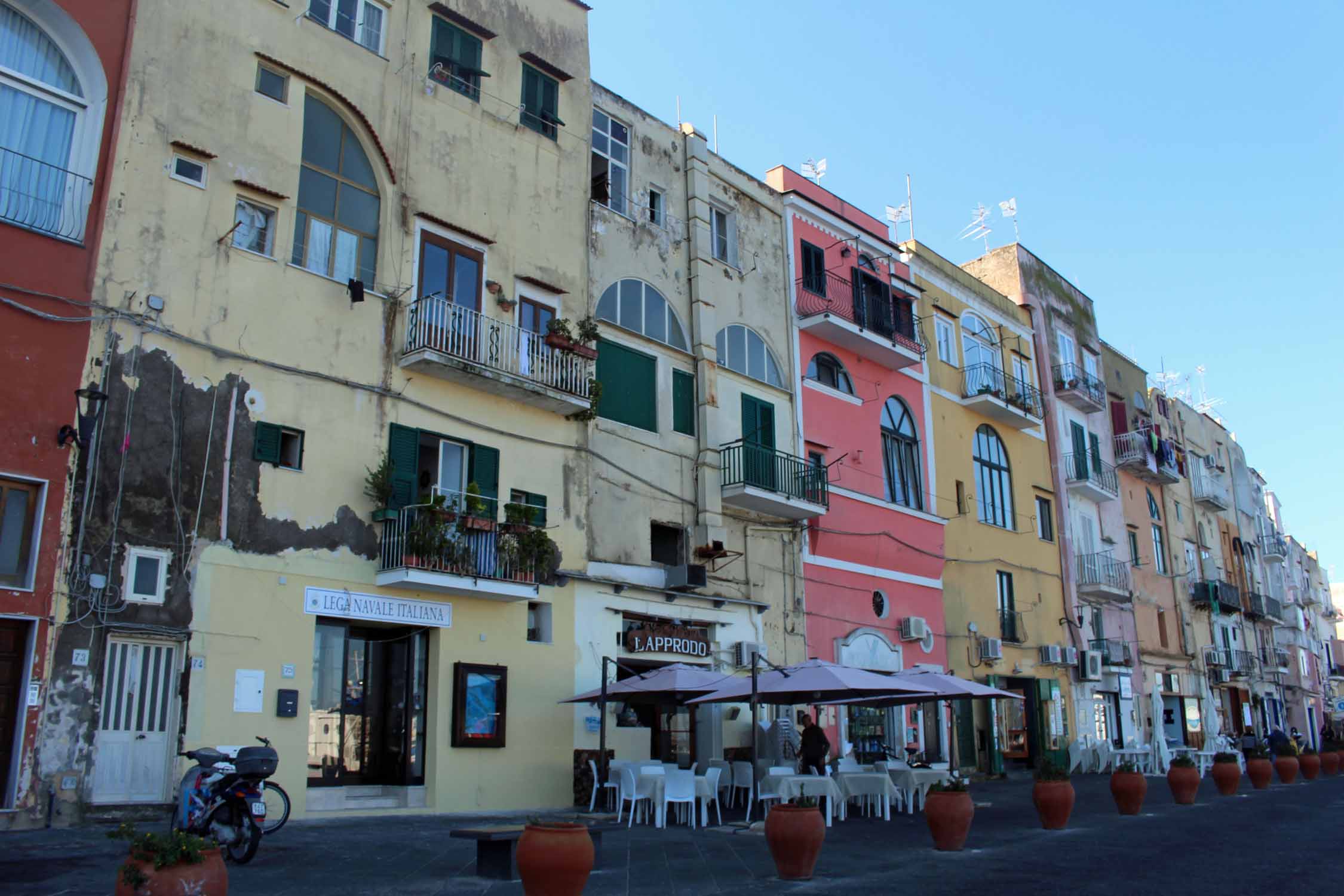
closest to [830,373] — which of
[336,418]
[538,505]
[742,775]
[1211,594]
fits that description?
[538,505]

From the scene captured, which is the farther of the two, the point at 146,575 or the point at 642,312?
the point at 642,312

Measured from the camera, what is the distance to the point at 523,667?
18.4 metres

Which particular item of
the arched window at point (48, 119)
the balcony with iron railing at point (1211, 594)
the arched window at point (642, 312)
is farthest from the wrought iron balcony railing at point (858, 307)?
the balcony with iron railing at point (1211, 594)

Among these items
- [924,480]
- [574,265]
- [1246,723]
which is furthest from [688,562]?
[1246,723]

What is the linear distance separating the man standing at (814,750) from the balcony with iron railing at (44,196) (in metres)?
12.8

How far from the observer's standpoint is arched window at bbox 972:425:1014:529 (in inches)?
1231

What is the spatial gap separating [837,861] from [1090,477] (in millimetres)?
25832

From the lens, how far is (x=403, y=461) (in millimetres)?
17297

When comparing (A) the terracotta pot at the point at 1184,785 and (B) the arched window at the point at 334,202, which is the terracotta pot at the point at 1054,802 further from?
(B) the arched window at the point at 334,202

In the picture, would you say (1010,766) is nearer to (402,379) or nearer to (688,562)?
(688,562)

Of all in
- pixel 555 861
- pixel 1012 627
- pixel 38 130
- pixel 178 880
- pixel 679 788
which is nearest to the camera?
pixel 178 880

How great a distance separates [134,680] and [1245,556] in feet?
160

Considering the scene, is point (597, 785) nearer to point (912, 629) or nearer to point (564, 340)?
point (564, 340)

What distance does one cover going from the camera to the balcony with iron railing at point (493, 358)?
57.5ft
